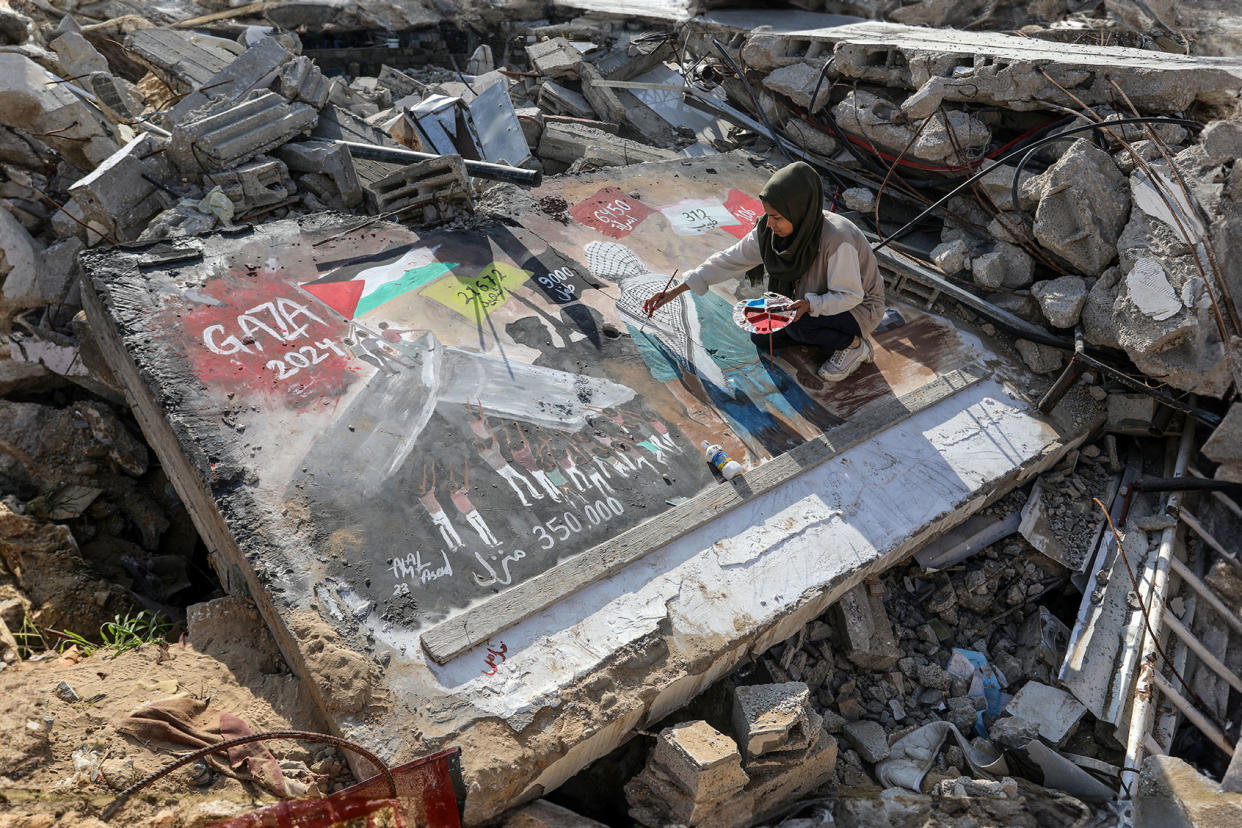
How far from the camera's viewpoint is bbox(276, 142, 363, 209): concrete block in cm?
636

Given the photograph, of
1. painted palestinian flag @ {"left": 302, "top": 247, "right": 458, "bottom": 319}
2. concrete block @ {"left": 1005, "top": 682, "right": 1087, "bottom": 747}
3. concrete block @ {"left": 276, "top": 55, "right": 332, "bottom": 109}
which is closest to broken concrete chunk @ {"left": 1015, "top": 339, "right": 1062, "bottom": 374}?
concrete block @ {"left": 1005, "top": 682, "right": 1087, "bottom": 747}

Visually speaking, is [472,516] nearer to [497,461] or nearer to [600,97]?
[497,461]

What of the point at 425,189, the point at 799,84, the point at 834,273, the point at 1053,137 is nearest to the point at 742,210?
the point at 799,84

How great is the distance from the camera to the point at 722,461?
473 cm

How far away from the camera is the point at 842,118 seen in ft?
23.3

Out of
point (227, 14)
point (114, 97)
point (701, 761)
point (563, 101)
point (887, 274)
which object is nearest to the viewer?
point (701, 761)

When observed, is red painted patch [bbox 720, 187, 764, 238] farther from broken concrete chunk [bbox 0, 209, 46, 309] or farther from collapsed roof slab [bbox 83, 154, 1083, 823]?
broken concrete chunk [bbox 0, 209, 46, 309]

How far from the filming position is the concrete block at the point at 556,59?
32.5ft

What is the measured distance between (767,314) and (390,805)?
3.39m

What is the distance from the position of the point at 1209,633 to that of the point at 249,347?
5774 mm

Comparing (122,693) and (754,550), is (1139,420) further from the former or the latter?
(122,693)

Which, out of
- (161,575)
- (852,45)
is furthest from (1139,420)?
(161,575)

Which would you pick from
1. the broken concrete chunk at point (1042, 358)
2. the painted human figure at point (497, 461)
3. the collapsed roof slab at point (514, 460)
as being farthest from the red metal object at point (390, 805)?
the broken concrete chunk at point (1042, 358)

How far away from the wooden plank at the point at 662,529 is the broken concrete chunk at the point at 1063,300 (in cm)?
61
